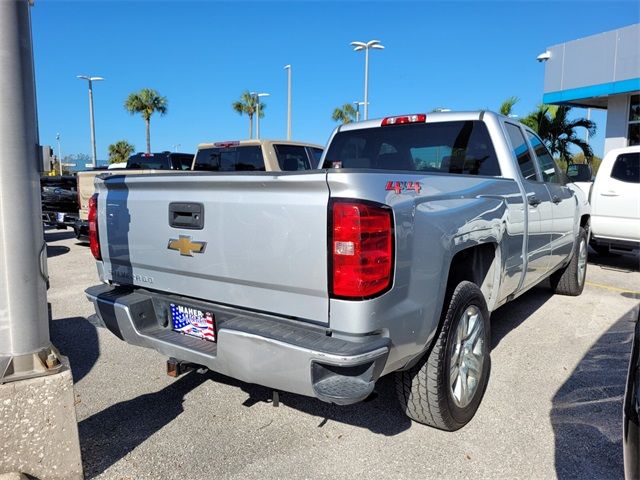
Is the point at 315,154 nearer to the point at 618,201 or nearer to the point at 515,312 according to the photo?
the point at 618,201

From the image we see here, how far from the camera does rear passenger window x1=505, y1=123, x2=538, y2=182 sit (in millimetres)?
4207

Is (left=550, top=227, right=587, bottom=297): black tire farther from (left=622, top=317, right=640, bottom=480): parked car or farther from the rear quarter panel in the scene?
(left=622, top=317, right=640, bottom=480): parked car

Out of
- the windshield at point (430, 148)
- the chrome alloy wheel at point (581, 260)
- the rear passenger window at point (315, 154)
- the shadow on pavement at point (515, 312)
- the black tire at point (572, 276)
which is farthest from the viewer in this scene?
the rear passenger window at point (315, 154)

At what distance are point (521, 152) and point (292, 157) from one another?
5.94 metres

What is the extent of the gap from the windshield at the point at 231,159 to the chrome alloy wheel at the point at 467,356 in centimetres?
664

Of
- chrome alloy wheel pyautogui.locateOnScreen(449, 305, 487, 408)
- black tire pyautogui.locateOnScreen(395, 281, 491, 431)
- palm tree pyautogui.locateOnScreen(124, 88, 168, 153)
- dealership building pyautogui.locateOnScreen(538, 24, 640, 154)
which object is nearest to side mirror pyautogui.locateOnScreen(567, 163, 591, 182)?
chrome alloy wheel pyautogui.locateOnScreen(449, 305, 487, 408)

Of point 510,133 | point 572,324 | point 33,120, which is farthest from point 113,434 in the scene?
point 572,324

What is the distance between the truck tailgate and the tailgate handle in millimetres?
25

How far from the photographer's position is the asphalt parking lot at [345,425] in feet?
9.05

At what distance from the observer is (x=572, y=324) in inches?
206

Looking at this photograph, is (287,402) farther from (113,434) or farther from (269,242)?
(269,242)

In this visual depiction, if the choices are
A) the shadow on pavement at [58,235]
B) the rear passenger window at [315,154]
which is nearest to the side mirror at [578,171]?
the rear passenger window at [315,154]

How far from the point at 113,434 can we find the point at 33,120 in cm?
187

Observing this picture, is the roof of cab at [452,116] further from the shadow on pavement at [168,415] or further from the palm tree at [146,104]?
the palm tree at [146,104]
